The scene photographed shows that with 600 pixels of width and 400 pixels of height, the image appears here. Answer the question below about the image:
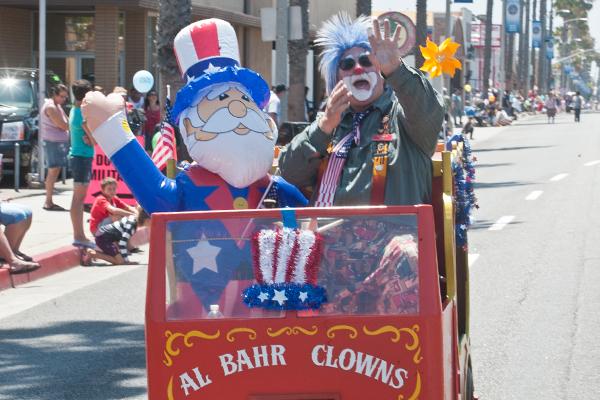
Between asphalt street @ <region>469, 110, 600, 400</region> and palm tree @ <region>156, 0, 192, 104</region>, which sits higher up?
palm tree @ <region>156, 0, 192, 104</region>

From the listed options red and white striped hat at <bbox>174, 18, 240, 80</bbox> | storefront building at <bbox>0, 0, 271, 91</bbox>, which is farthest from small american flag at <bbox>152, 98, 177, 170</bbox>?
storefront building at <bbox>0, 0, 271, 91</bbox>

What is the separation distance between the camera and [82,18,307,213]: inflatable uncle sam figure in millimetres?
5480

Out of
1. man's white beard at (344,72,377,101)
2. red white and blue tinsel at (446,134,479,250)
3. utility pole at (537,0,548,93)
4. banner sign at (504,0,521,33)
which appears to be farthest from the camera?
utility pole at (537,0,548,93)

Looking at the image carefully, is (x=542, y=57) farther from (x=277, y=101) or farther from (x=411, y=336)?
(x=411, y=336)

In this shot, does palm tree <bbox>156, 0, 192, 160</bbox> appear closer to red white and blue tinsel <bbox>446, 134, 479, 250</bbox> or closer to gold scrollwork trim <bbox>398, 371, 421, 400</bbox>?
red white and blue tinsel <bbox>446, 134, 479, 250</bbox>

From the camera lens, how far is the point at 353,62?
5711mm

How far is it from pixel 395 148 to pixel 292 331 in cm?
148

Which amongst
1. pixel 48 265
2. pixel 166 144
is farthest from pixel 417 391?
pixel 48 265

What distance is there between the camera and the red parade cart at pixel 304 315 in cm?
423

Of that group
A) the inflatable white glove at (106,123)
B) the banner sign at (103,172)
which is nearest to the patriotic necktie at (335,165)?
the inflatable white glove at (106,123)

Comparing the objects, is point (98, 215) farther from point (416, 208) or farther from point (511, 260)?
point (416, 208)

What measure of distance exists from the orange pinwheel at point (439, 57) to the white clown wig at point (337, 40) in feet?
2.27

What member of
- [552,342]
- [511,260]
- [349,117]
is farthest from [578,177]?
[349,117]

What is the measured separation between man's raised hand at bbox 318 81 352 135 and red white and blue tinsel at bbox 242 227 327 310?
1.27m
